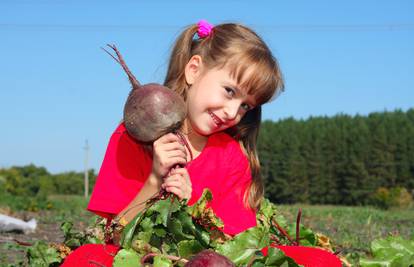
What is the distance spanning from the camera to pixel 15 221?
7.82m

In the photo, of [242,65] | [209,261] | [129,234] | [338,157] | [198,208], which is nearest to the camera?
[209,261]

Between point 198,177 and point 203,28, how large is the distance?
0.81 m

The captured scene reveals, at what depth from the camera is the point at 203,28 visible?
329 centimetres

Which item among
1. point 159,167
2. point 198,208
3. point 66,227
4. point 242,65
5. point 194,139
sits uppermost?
point 242,65

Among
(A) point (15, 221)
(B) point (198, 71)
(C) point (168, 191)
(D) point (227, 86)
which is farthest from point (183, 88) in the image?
(A) point (15, 221)

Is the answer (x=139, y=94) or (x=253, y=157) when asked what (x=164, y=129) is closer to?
(x=139, y=94)

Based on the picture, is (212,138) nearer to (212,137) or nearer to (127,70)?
(212,137)

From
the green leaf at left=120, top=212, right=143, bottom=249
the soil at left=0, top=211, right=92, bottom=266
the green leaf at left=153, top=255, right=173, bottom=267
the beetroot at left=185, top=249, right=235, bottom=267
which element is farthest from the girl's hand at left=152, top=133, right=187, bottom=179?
the soil at left=0, top=211, right=92, bottom=266

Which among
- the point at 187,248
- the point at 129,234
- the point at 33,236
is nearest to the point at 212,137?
the point at 129,234

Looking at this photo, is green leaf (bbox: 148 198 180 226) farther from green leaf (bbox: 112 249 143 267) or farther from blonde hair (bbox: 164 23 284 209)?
blonde hair (bbox: 164 23 284 209)

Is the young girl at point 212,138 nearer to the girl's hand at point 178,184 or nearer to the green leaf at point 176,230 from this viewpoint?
the girl's hand at point 178,184

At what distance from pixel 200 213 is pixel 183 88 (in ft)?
2.88

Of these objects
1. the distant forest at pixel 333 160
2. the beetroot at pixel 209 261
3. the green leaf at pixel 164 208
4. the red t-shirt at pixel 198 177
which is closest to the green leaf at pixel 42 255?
the red t-shirt at pixel 198 177

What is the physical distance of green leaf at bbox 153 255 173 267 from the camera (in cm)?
185
